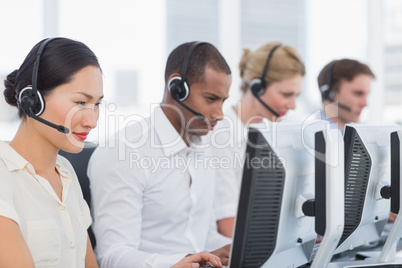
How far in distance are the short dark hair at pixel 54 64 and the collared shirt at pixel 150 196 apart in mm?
429

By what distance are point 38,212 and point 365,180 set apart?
92 cm

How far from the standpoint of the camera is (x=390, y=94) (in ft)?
15.1

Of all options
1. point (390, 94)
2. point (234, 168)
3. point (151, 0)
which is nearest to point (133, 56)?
point (151, 0)

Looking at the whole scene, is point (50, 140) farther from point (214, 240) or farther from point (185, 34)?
point (185, 34)

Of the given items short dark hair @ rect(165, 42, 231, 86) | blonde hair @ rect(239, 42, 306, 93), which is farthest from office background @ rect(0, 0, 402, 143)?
short dark hair @ rect(165, 42, 231, 86)

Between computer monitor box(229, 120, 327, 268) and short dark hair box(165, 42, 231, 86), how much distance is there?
68 centimetres

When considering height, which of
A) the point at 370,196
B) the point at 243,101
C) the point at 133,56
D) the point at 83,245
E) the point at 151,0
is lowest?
the point at 83,245

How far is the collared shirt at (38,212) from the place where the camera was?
117 cm

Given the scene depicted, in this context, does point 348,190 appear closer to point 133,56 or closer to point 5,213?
point 5,213

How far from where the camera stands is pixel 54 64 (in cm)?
127

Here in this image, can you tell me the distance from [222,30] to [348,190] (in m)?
2.43

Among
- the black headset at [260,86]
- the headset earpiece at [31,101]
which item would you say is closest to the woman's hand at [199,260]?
the headset earpiece at [31,101]

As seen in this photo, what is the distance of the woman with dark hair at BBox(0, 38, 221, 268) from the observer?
3.97ft

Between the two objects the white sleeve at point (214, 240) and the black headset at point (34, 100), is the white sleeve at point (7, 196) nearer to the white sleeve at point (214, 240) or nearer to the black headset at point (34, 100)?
the black headset at point (34, 100)
